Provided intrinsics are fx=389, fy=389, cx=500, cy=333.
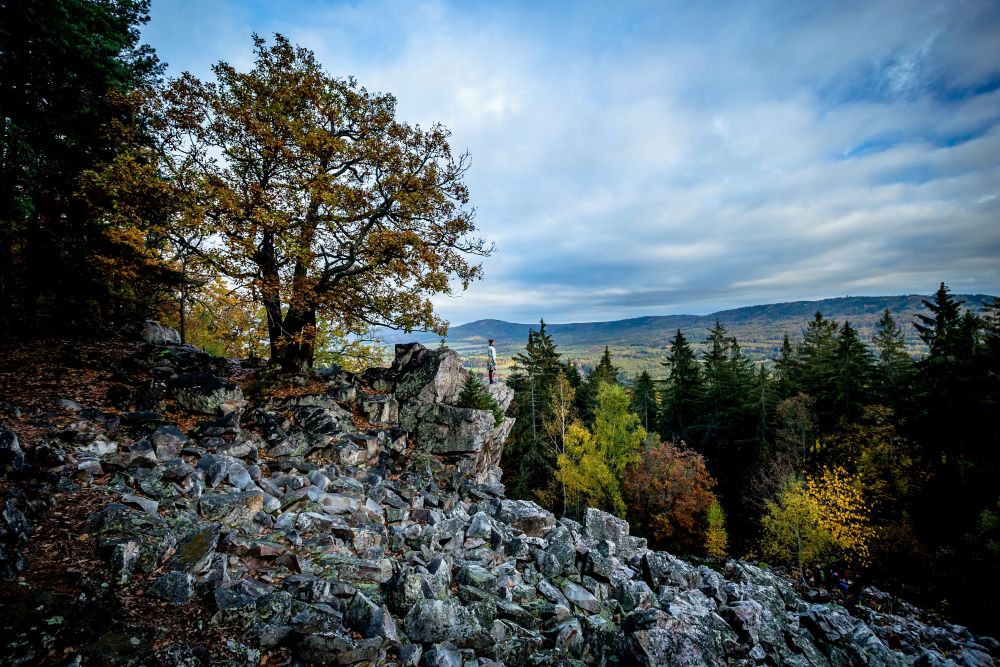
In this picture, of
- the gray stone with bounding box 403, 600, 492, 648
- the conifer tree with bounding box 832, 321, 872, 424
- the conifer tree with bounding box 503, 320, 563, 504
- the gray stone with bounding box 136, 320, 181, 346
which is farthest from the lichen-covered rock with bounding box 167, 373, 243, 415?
the conifer tree with bounding box 832, 321, 872, 424

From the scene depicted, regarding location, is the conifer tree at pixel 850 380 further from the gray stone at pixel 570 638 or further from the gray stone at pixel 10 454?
the gray stone at pixel 10 454

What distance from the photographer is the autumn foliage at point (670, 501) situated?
32875 millimetres

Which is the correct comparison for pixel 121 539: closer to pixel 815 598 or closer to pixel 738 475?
pixel 815 598

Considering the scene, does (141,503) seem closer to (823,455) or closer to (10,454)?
(10,454)

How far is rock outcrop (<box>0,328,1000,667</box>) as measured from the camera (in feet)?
17.7

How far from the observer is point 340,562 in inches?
303

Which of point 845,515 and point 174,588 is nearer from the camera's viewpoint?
point 174,588

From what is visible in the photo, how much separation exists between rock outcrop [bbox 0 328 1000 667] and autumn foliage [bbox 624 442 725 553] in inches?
676

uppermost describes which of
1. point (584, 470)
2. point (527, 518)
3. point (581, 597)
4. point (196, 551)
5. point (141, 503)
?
point (141, 503)

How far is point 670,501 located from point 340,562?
32729 millimetres

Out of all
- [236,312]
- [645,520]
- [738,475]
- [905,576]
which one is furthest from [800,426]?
[236,312]

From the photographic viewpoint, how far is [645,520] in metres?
34.7

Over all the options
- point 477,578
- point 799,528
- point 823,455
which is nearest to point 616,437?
point 799,528

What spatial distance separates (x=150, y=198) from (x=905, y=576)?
45899mm
